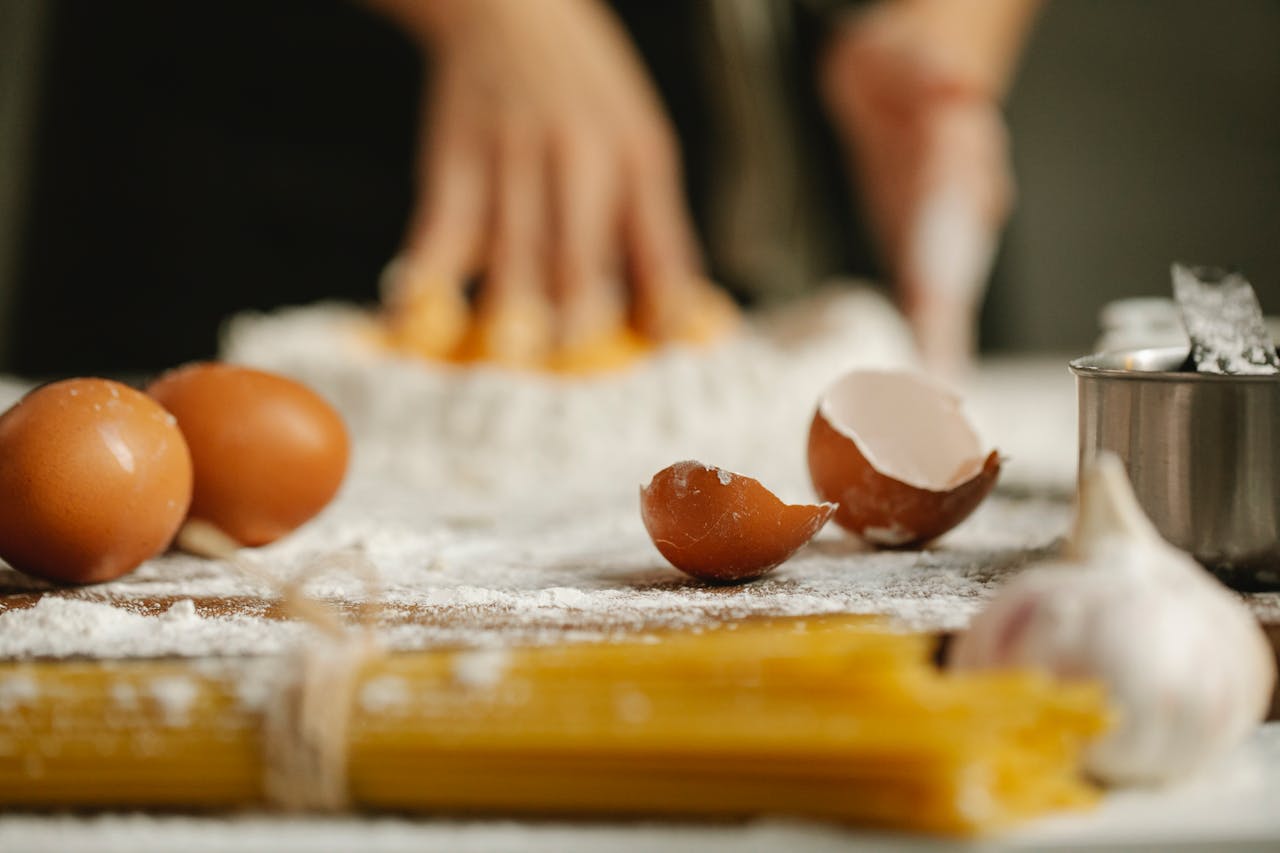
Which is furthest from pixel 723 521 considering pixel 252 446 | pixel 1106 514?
pixel 252 446

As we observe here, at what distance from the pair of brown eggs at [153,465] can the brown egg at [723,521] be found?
0.31 metres

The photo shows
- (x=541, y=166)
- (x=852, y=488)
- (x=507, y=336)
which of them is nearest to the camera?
(x=852, y=488)

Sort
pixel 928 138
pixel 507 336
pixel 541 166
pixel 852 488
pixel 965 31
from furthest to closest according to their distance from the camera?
pixel 965 31 → pixel 928 138 → pixel 541 166 → pixel 507 336 → pixel 852 488

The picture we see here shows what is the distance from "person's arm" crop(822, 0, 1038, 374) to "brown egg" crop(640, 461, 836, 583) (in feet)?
4.30

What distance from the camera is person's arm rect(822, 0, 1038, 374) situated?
2.07 metres

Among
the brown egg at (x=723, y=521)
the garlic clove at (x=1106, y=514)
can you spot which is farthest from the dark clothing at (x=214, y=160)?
the garlic clove at (x=1106, y=514)

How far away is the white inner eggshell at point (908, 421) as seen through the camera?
36.0 inches

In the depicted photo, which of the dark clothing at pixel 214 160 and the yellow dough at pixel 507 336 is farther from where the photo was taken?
the dark clothing at pixel 214 160

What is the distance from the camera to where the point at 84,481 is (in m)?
0.77

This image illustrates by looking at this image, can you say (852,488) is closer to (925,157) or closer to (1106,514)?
(1106,514)

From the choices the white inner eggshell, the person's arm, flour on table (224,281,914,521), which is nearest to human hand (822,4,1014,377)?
the person's arm

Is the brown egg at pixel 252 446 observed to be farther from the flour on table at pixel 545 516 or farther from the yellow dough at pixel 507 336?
the yellow dough at pixel 507 336

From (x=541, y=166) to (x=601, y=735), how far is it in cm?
156

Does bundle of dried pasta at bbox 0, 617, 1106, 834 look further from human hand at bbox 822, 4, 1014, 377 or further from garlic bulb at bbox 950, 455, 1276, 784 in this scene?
human hand at bbox 822, 4, 1014, 377
